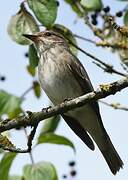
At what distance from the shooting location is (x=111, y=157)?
633cm

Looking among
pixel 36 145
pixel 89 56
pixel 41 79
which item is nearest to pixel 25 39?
pixel 89 56

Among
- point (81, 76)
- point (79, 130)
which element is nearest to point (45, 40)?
point (81, 76)

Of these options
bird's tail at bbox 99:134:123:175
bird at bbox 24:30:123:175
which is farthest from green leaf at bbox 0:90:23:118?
bird's tail at bbox 99:134:123:175

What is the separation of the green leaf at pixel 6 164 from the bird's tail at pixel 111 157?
5.91 ft

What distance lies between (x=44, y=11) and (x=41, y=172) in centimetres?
120

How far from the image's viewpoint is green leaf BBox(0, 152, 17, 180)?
4.23 m

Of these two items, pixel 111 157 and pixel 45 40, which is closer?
pixel 111 157

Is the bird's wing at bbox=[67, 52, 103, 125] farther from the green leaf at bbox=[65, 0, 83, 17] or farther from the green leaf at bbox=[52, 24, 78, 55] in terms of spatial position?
the green leaf at bbox=[52, 24, 78, 55]

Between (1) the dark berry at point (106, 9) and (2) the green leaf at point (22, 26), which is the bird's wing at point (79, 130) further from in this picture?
(2) the green leaf at point (22, 26)

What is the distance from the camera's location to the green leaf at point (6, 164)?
13.9 feet

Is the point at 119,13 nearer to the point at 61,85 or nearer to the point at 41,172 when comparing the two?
the point at 61,85

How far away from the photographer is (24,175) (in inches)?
169

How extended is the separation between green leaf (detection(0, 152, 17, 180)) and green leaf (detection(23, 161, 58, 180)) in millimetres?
141

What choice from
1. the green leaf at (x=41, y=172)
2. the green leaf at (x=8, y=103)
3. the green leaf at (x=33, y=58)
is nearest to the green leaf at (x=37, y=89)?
the green leaf at (x=8, y=103)
